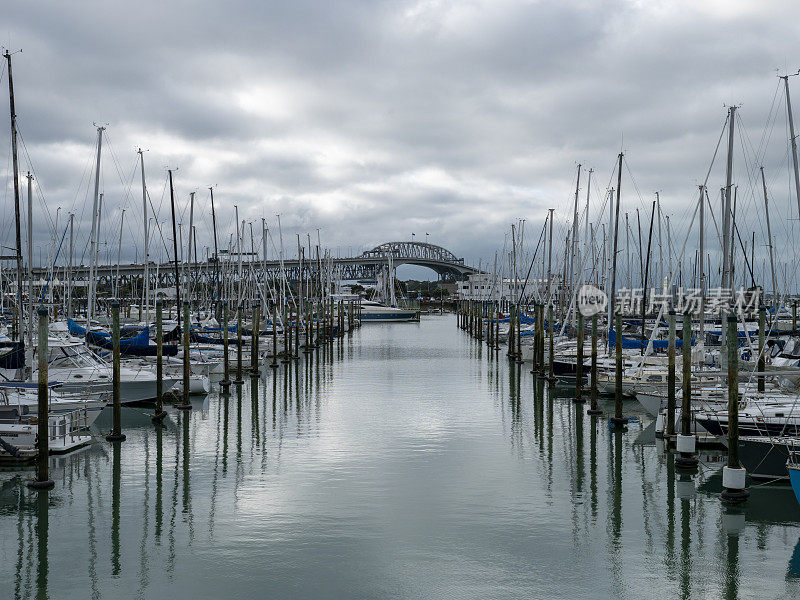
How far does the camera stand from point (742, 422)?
798 inches

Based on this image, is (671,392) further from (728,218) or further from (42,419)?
(42,419)

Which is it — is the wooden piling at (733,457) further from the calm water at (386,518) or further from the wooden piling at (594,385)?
the wooden piling at (594,385)

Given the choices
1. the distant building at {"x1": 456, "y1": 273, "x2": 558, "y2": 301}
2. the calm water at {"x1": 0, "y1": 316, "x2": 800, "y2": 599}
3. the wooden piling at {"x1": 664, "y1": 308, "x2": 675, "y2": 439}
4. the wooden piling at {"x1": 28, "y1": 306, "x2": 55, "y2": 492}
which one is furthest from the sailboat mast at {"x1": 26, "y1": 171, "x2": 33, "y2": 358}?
the distant building at {"x1": 456, "y1": 273, "x2": 558, "y2": 301}

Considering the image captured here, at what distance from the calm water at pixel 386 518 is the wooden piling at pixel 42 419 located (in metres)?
0.47

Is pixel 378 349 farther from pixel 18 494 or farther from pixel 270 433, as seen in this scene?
pixel 18 494

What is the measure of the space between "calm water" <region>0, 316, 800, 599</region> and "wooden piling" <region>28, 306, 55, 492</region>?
1.54 feet

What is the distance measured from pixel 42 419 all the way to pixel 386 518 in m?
8.20

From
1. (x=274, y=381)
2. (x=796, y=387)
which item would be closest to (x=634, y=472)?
(x=796, y=387)

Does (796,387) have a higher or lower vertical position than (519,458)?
higher

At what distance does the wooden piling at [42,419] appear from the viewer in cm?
1858

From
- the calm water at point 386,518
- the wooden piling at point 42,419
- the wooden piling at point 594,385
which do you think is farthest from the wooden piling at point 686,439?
the wooden piling at point 42,419

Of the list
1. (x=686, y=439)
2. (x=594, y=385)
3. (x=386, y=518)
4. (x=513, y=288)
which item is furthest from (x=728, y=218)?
(x=513, y=288)

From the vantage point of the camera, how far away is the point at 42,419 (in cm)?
1858

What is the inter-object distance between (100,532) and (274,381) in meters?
26.6
